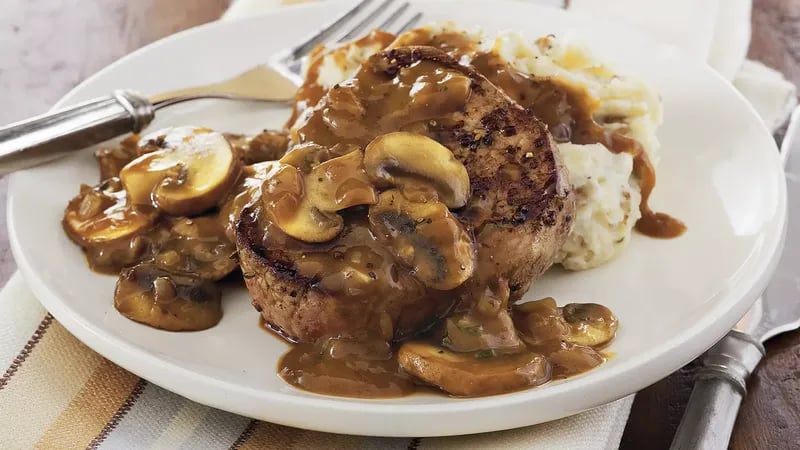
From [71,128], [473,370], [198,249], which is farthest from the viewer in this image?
[71,128]

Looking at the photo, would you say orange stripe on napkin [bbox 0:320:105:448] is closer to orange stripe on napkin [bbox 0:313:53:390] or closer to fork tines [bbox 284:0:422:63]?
orange stripe on napkin [bbox 0:313:53:390]

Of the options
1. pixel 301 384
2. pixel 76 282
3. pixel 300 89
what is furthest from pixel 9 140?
pixel 301 384

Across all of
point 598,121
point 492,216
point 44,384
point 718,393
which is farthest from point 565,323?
point 44,384

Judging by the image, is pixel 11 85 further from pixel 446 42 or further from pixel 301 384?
pixel 301 384

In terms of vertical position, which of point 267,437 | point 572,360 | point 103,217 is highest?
point 572,360

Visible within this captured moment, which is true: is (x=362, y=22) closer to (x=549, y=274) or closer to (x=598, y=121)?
(x=598, y=121)

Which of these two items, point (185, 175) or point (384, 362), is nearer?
point (384, 362)
